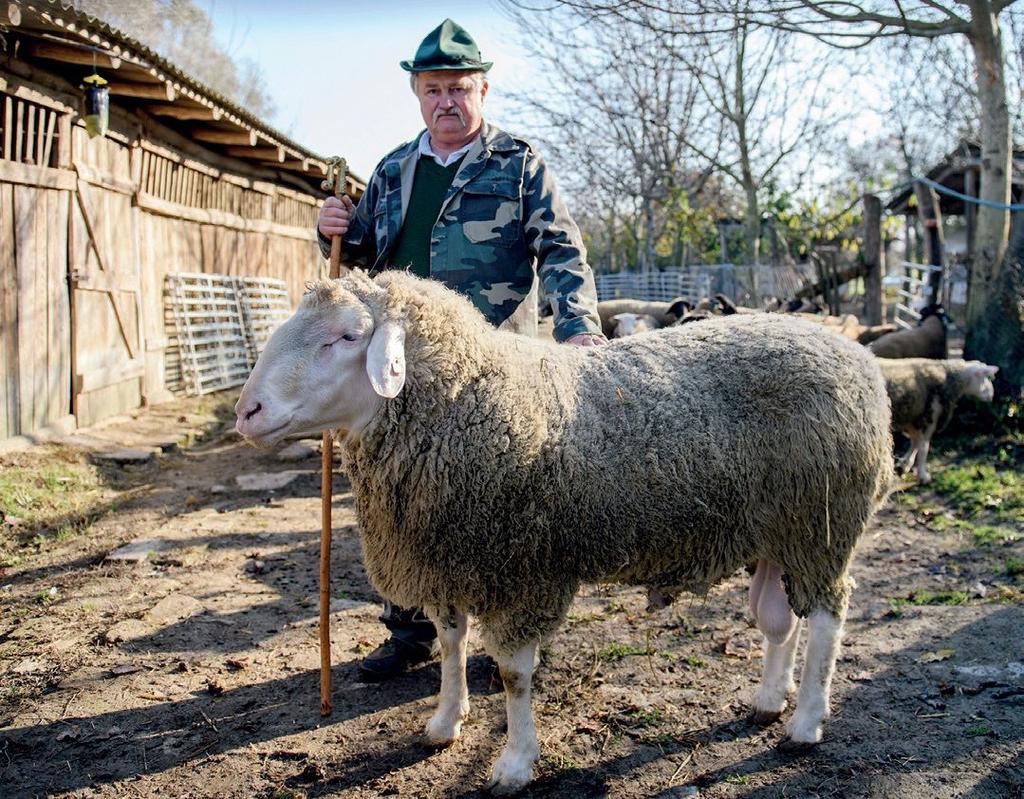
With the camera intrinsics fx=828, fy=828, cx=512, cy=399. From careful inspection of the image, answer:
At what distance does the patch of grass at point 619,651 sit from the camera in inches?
151

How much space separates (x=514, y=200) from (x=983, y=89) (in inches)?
290

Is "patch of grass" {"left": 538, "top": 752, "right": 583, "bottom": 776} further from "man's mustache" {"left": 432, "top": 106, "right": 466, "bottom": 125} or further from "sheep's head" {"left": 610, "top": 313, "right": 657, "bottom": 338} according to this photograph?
"sheep's head" {"left": 610, "top": 313, "right": 657, "bottom": 338}

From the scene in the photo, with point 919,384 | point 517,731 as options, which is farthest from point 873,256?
point 517,731

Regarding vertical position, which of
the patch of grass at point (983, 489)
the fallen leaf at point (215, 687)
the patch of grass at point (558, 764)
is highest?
the patch of grass at point (983, 489)

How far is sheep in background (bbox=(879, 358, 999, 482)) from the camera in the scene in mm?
7543

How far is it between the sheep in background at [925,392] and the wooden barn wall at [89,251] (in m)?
7.50

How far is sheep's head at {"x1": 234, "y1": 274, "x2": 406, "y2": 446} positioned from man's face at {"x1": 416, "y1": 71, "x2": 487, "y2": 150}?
968 mm

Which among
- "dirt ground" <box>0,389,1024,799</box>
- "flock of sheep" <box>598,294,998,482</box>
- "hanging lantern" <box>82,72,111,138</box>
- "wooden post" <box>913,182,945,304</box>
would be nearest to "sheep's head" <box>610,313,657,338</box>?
"flock of sheep" <box>598,294,998,482</box>

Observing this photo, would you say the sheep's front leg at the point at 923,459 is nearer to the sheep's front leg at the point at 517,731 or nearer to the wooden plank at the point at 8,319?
the sheep's front leg at the point at 517,731

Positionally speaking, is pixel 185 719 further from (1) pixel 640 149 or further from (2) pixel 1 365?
(1) pixel 640 149

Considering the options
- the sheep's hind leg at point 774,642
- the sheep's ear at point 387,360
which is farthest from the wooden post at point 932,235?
the sheep's ear at point 387,360

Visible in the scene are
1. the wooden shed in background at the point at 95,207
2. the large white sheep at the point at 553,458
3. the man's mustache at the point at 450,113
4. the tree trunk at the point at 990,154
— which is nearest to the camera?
the large white sheep at the point at 553,458

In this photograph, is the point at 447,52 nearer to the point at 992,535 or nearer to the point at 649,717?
the point at 649,717

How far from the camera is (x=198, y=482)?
22.9 ft
